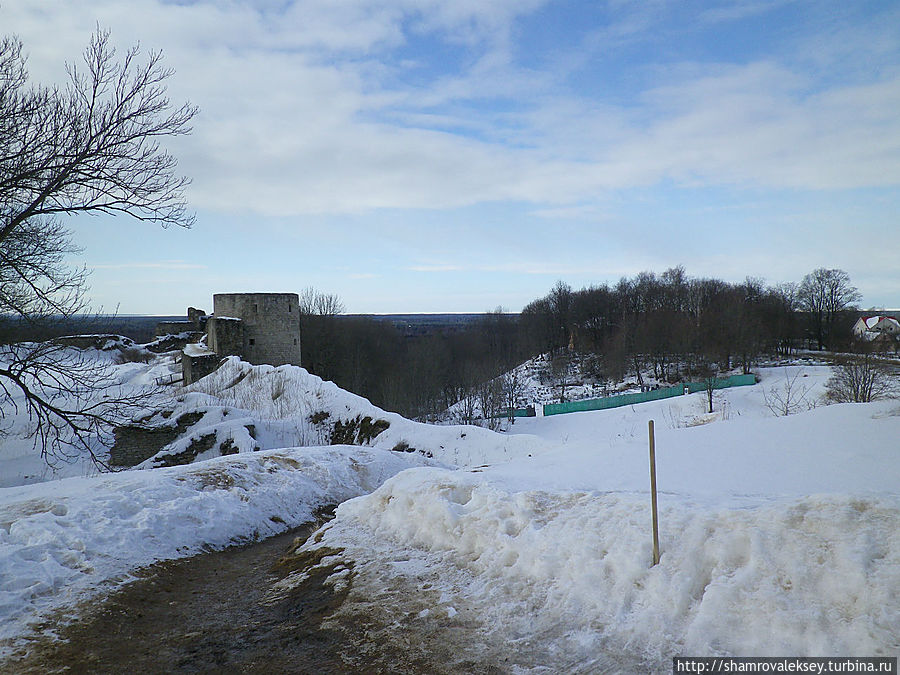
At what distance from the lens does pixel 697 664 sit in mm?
3494

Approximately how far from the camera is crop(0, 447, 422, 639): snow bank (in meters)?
5.55

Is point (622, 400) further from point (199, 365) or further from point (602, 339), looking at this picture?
point (602, 339)

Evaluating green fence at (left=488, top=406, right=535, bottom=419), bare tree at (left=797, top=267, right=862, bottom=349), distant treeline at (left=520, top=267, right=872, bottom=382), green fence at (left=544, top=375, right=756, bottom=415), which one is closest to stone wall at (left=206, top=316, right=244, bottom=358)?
green fence at (left=488, top=406, right=535, bottom=419)

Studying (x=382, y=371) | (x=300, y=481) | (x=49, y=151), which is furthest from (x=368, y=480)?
(x=382, y=371)

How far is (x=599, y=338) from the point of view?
245ft

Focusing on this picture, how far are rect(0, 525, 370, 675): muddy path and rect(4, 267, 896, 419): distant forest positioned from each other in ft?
106

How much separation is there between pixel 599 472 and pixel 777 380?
40.8 m

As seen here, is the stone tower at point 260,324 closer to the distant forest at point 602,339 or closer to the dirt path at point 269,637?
the distant forest at point 602,339

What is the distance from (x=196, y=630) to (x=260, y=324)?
88.9 feet

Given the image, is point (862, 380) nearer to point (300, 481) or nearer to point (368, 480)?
point (368, 480)

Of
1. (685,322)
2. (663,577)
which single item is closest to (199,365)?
(663,577)

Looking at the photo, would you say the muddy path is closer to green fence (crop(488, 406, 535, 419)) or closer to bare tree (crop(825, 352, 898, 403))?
bare tree (crop(825, 352, 898, 403))

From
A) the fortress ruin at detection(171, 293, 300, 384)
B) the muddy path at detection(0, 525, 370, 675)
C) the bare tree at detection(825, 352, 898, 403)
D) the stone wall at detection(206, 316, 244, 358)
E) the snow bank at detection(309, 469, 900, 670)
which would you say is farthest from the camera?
the fortress ruin at detection(171, 293, 300, 384)

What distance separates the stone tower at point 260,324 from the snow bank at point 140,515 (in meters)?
20.0
